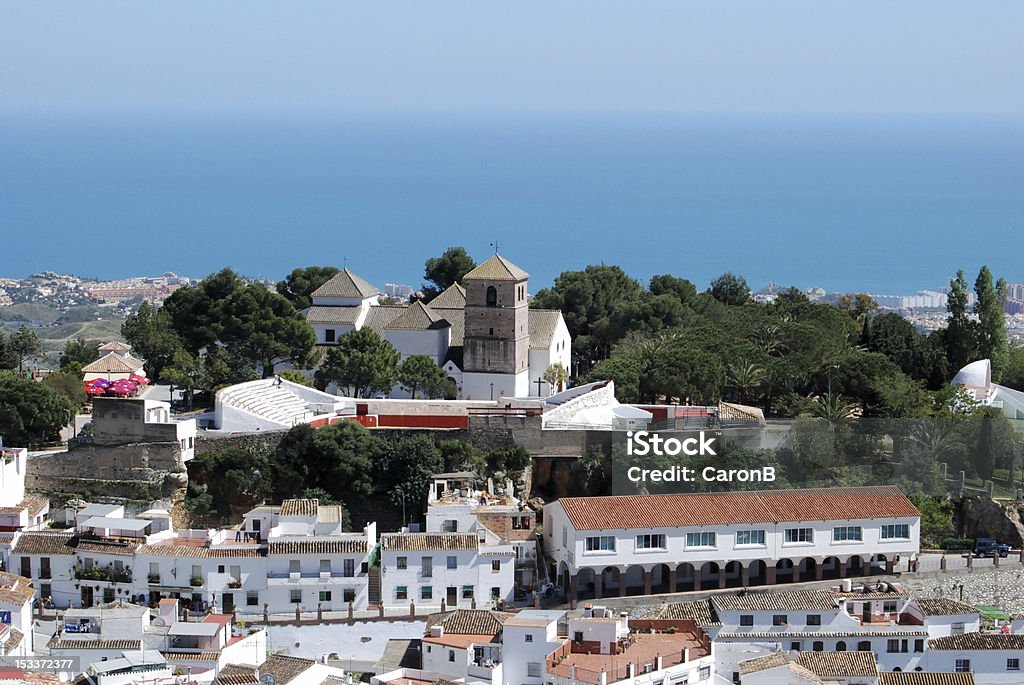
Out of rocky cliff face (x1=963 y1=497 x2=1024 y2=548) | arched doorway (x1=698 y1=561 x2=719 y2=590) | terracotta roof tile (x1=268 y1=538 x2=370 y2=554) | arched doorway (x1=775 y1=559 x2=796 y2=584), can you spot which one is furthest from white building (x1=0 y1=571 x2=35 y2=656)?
rocky cliff face (x1=963 y1=497 x2=1024 y2=548)

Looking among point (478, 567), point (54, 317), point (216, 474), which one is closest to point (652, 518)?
point (478, 567)

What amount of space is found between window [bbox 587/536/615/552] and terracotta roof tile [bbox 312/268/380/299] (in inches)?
655

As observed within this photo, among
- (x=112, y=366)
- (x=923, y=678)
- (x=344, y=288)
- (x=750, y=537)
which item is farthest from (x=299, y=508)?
(x=112, y=366)

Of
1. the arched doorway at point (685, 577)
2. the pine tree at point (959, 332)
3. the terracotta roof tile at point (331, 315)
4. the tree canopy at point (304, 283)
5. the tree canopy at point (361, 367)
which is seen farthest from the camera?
the tree canopy at point (304, 283)

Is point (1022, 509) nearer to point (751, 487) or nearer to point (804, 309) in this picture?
point (751, 487)

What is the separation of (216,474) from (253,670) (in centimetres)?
903

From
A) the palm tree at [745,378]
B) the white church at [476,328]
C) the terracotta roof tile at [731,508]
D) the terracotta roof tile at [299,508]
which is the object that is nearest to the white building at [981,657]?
the terracotta roof tile at [731,508]

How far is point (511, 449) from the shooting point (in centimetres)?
3781

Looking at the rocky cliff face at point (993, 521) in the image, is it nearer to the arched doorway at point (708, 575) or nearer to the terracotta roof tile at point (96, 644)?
the arched doorway at point (708, 575)

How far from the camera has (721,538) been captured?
114ft

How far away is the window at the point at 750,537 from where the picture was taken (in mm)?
34719

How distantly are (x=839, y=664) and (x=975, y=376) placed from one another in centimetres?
1674

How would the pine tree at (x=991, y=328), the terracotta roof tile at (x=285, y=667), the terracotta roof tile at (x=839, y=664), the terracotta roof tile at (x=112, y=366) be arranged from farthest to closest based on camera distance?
the terracotta roof tile at (x=112, y=366)
the pine tree at (x=991, y=328)
the terracotta roof tile at (x=839, y=664)
the terracotta roof tile at (x=285, y=667)

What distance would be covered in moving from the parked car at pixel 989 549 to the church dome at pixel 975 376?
848 centimetres
